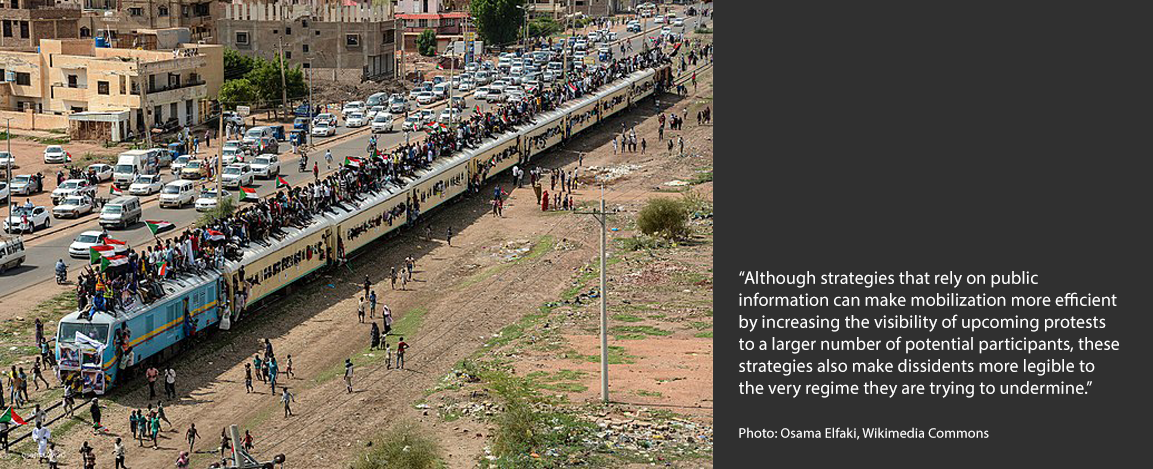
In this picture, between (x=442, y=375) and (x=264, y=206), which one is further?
(x=264, y=206)

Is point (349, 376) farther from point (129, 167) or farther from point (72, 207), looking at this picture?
point (129, 167)

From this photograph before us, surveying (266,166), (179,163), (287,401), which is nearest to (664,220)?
(287,401)

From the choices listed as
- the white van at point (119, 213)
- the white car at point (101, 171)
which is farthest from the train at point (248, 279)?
the white car at point (101, 171)

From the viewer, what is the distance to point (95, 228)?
186 ft

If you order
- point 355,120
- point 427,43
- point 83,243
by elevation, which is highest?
point 427,43

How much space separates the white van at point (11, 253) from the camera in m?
48.8

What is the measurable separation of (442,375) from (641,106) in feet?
204

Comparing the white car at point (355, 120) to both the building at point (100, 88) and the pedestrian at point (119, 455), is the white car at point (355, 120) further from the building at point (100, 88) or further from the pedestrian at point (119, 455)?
the pedestrian at point (119, 455)

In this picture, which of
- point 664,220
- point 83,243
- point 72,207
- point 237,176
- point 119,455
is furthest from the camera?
point 237,176

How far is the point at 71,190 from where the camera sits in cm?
6047

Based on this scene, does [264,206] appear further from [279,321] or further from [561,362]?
[561,362]

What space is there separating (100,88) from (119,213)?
3044cm

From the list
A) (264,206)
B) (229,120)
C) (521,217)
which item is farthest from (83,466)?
(229,120)

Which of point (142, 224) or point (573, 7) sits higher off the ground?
point (573, 7)
